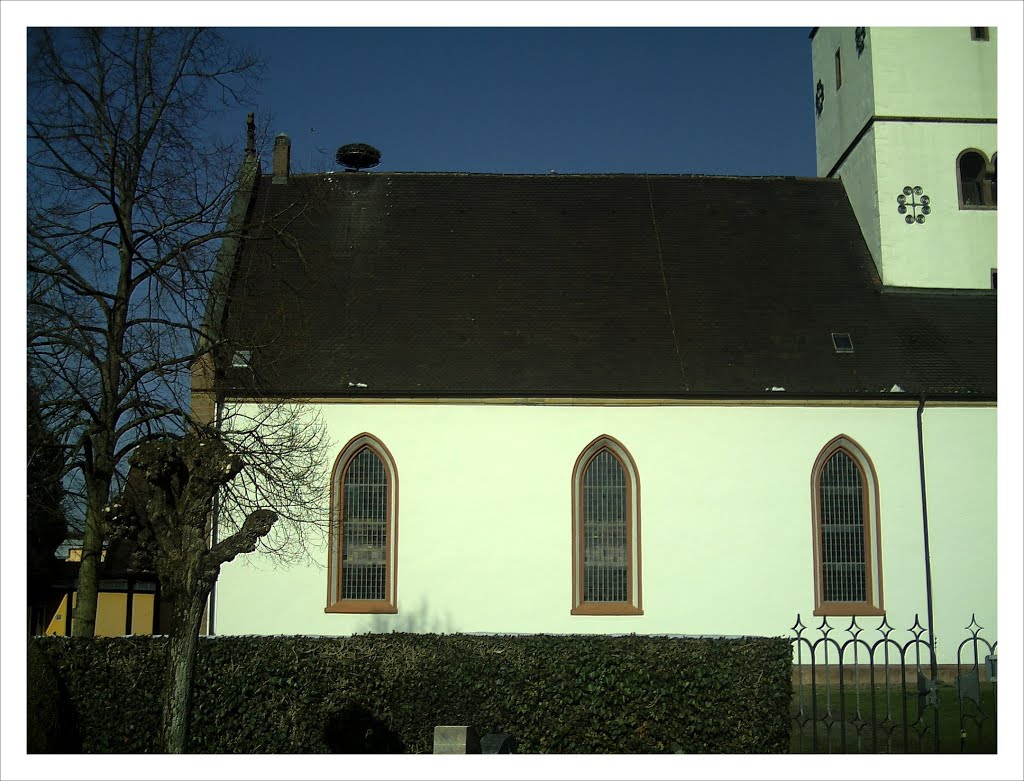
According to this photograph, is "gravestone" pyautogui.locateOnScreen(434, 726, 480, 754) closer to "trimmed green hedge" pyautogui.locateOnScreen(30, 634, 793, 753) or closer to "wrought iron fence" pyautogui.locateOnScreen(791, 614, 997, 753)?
"trimmed green hedge" pyautogui.locateOnScreen(30, 634, 793, 753)

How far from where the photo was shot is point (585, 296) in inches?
778

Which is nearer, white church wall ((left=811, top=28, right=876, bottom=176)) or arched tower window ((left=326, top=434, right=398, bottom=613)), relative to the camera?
arched tower window ((left=326, top=434, right=398, bottom=613))

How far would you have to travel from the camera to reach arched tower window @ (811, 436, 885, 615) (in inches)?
706

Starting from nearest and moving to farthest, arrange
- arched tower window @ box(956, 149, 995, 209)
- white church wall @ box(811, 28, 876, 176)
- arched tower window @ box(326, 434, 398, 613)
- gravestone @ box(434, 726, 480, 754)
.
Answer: gravestone @ box(434, 726, 480, 754) < arched tower window @ box(326, 434, 398, 613) < arched tower window @ box(956, 149, 995, 209) < white church wall @ box(811, 28, 876, 176)

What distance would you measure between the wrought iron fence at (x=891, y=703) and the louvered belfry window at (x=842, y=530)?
2.48ft

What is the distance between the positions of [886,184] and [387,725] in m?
14.3

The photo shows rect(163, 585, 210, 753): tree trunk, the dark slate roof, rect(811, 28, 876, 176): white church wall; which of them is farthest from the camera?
rect(811, 28, 876, 176): white church wall

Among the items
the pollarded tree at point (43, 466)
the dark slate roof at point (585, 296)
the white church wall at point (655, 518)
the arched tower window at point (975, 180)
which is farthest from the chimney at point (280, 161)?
the arched tower window at point (975, 180)

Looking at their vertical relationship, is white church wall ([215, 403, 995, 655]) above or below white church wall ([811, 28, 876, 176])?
below

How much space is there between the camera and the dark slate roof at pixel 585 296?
59.4 ft

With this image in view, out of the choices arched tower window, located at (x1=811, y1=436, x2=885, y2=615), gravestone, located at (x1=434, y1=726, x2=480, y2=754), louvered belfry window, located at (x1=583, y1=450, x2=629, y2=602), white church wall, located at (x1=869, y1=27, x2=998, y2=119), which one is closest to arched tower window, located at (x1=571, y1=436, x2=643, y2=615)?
louvered belfry window, located at (x1=583, y1=450, x2=629, y2=602)

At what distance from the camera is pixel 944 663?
698 inches

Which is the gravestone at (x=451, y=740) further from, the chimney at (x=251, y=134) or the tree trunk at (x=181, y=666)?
the chimney at (x=251, y=134)

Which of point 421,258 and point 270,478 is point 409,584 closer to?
point 270,478
